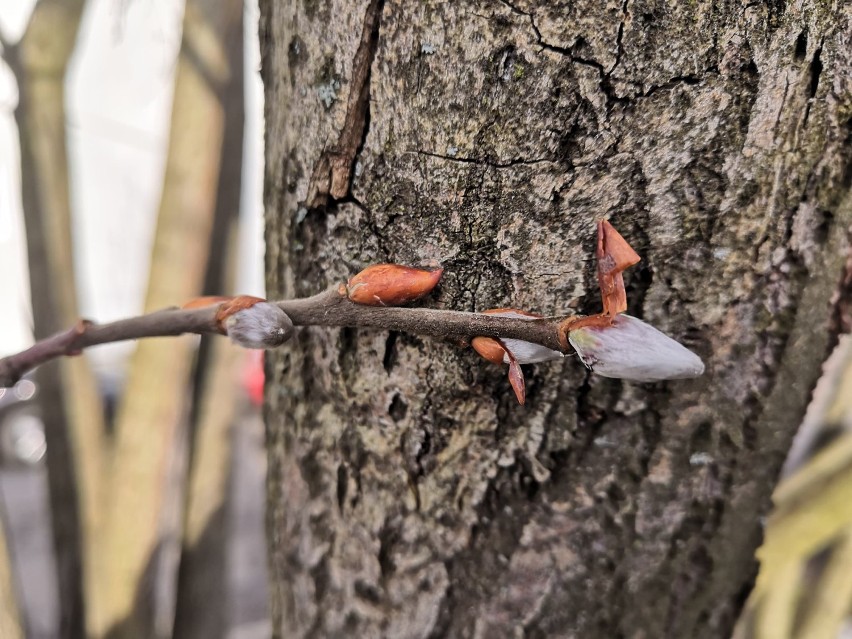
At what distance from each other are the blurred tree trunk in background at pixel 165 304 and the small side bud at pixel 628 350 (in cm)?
116

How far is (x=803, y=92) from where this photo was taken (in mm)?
459

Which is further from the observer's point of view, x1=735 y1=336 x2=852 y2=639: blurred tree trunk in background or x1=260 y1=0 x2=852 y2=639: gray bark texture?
x1=735 y1=336 x2=852 y2=639: blurred tree trunk in background

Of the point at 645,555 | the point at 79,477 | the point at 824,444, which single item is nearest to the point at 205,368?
the point at 79,477

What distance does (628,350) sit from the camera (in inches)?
15.8

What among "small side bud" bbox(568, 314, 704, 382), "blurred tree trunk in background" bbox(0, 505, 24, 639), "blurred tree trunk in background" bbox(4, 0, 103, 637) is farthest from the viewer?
A: "blurred tree trunk in background" bbox(4, 0, 103, 637)

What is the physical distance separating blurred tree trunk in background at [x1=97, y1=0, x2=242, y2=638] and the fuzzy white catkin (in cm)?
96

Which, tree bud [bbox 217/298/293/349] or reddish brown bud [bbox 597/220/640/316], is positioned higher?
reddish brown bud [bbox 597/220/640/316]

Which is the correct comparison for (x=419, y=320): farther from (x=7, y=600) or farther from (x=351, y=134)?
(x=7, y=600)

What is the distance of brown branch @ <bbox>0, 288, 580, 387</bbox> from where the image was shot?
441 millimetres

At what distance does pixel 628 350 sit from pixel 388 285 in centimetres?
19

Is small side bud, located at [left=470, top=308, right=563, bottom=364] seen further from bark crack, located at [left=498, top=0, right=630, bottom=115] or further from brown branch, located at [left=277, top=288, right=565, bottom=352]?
bark crack, located at [left=498, top=0, right=630, bottom=115]

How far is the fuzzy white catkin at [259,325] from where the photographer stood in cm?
47

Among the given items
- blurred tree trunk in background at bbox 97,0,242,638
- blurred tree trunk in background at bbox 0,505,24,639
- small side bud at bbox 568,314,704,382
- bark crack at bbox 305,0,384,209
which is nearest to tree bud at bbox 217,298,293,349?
bark crack at bbox 305,0,384,209

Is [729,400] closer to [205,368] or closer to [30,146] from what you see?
[205,368]
